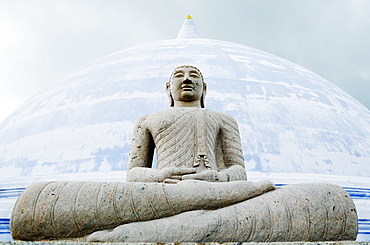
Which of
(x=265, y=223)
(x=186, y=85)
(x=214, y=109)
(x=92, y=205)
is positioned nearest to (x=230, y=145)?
(x=186, y=85)

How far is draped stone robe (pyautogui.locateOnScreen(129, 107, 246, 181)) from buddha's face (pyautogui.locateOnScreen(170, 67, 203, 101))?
231 millimetres

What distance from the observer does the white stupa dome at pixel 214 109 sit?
26.7ft

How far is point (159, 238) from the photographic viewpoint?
2.70 m

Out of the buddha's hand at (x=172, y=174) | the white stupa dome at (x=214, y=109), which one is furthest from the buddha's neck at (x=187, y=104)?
the white stupa dome at (x=214, y=109)

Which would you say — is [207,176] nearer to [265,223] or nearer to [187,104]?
[265,223]

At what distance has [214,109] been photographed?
28.0 ft

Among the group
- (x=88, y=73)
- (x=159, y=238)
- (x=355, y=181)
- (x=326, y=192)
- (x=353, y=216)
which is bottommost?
(x=159, y=238)

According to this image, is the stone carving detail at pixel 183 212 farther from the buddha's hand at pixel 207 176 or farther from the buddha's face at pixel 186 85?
the buddha's face at pixel 186 85

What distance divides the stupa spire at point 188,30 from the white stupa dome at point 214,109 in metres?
3.25

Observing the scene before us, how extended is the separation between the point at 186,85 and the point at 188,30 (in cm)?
1102

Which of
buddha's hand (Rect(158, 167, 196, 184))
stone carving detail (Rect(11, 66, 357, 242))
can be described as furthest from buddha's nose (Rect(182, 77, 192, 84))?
stone carving detail (Rect(11, 66, 357, 242))

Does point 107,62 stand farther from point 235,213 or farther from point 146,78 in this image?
point 235,213

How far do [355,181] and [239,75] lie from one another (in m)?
3.98

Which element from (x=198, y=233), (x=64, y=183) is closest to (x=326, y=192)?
(x=198, y=233)
